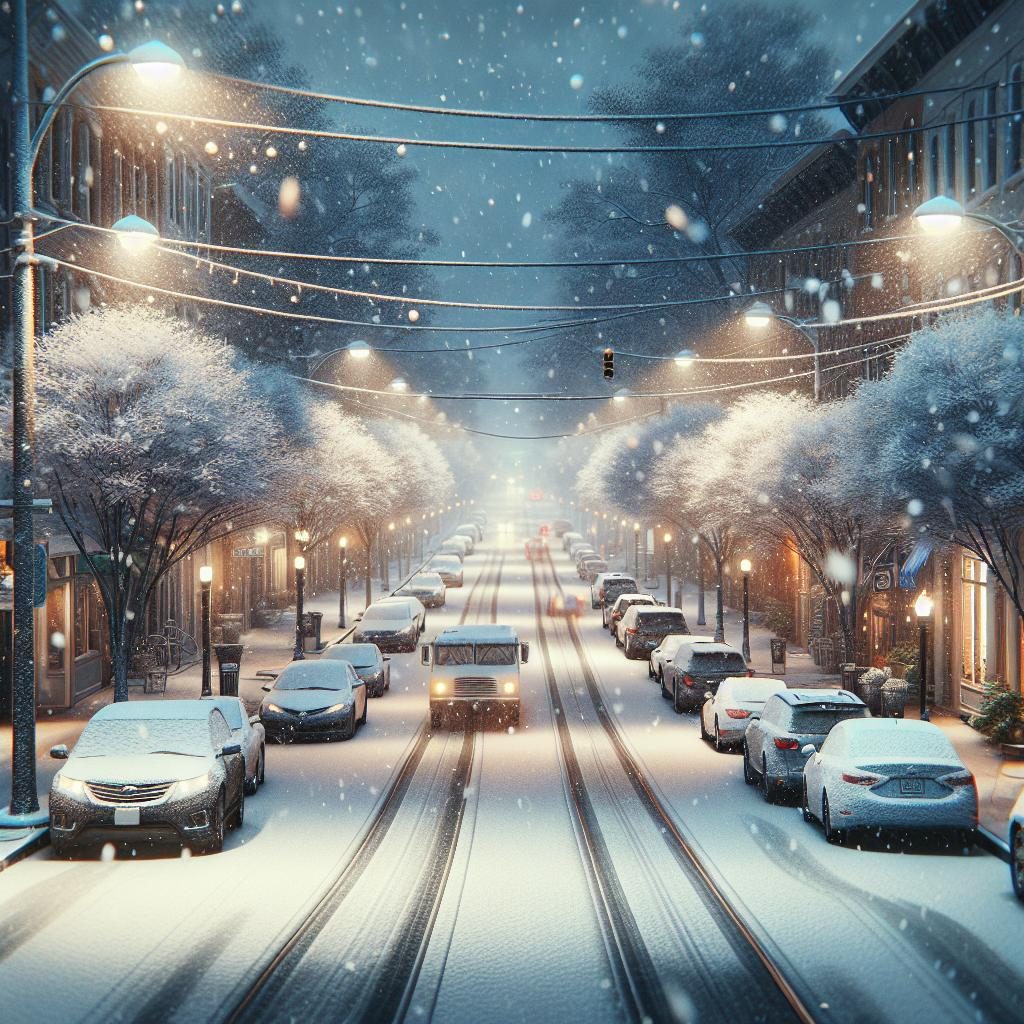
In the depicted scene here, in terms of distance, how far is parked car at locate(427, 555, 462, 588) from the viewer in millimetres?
72125

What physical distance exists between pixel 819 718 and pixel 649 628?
69.4ft

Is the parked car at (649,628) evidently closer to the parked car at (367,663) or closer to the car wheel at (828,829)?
the parked car at (367,663)

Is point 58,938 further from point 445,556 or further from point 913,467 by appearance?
point 445,556

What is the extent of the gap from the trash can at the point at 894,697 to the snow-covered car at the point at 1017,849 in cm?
1352

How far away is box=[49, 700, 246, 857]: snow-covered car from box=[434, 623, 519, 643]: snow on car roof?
11.9 m

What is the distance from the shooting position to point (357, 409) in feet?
265

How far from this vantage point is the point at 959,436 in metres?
21.6

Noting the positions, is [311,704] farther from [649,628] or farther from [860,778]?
[649,628]

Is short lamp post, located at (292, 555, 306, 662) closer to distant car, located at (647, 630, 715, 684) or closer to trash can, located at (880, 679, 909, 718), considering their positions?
distant car, located at (647, 630, 715, 684)

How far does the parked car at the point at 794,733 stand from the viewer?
19125 mm

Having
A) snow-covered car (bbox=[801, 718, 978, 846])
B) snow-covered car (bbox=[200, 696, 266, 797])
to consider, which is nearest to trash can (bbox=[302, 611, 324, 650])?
snow-covered car (bbox=[200, 696, 266, 797])

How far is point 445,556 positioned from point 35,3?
51778 mm

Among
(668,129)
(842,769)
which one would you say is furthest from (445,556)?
(842,769)

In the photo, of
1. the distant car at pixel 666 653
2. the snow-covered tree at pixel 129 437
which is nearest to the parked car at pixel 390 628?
the distant car at pixel 666 653
